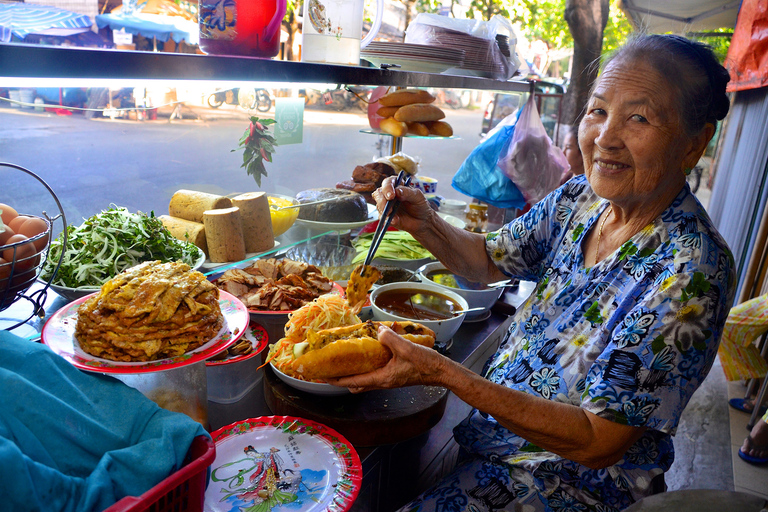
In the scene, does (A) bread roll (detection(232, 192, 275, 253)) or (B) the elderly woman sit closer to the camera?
(B) the elderly woman

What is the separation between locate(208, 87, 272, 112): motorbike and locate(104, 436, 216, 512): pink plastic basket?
1390 millimetres

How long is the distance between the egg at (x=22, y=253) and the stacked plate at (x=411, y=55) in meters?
1.86

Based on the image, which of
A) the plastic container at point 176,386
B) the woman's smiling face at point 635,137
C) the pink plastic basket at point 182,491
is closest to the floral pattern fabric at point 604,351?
the woman's smiling face at point 635,137

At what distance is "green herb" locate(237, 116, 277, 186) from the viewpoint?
2.31 metres

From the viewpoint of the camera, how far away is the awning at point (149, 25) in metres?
7.78

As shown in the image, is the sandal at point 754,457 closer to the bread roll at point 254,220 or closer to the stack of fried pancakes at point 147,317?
the bread roll at point 254,220

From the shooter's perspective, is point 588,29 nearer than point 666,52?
No

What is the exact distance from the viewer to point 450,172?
10.8 m

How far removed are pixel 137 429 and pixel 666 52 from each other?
77.3 inches

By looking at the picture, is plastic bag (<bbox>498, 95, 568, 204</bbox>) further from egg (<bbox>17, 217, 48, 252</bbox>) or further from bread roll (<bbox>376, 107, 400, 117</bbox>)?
egg (<bbox>17, 217, 48, 252</bbox>)

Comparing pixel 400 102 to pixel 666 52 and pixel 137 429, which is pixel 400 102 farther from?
pixel 137 429

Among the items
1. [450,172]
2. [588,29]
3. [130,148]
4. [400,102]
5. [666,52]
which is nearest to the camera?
[666,52]

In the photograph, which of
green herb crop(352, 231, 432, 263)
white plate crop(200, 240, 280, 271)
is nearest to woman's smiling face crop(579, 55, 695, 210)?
green herb crop(352, 231, 432, 263)

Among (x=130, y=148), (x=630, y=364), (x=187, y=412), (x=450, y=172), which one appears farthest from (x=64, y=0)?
(x=630, y=364)
